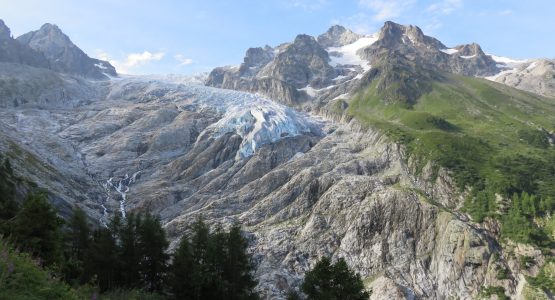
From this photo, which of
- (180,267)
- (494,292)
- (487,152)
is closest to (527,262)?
(494,292)

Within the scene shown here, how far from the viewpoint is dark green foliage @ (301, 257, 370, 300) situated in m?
47.7

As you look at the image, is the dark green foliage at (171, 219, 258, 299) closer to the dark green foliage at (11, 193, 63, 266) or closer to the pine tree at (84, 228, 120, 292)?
the pine tree at (84, 228, 120, 292)

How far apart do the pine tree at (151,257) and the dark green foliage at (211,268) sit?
3834 millimetres

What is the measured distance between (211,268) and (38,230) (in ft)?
66.6

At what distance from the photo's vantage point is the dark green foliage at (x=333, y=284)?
4769 cm

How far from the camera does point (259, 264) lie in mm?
Answer: 114562

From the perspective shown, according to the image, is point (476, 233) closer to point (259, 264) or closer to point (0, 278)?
point (259, 264)

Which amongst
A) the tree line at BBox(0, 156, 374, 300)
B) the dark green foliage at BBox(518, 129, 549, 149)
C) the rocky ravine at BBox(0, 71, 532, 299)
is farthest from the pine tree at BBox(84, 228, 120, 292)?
the dark green foliage at BBox(518, 129, 549, 149)

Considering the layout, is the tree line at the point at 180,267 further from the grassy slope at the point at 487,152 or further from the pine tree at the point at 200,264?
the grassy slope at the point at 487,152

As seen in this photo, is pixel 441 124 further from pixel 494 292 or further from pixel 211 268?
pixel 211 268

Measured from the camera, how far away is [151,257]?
53656mm

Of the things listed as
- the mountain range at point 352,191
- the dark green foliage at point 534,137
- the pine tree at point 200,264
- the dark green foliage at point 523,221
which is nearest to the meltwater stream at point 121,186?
the mountain range at point 352,191

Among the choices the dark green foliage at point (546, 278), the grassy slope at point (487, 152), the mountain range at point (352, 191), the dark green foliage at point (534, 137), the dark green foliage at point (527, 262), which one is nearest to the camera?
the dark green foliage at point (546, 278)

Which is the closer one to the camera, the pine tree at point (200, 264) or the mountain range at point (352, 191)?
the pine tree at point (200, 264)
